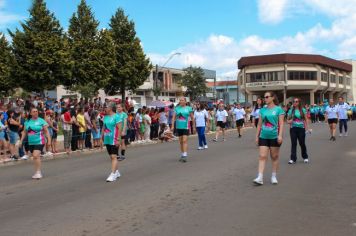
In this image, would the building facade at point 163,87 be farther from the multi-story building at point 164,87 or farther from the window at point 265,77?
the window at point 265,77

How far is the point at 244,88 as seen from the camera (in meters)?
79.5

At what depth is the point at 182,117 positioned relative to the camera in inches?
552

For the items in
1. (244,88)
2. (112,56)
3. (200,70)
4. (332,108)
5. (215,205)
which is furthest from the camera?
(244,88)

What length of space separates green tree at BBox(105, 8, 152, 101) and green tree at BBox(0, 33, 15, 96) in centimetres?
914

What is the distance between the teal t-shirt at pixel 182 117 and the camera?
13789mm

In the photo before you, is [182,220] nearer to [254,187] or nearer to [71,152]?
[254,187]

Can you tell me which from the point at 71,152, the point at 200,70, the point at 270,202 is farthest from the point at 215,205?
the point at 200,70

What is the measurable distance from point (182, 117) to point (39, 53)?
81.7ft

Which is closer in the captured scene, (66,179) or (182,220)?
(182,220)

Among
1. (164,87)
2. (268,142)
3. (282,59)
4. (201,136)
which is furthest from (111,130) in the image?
(282,59)

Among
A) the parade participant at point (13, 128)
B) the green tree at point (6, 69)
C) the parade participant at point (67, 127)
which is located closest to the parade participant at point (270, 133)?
the parade participant at point (13, 128)

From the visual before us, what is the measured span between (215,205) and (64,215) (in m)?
2.30

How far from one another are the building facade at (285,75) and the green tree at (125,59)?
1349 inches

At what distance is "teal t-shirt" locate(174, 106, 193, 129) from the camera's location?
13.8 metres
